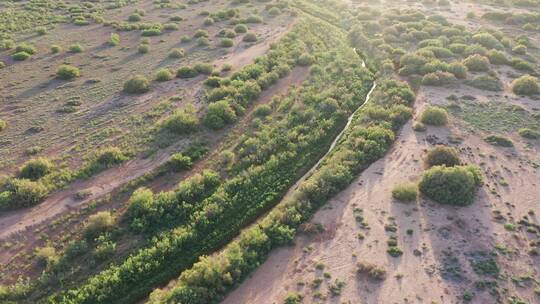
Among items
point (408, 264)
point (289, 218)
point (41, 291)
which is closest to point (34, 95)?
point (41, 291)

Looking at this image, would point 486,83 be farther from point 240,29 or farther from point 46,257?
point 46,257

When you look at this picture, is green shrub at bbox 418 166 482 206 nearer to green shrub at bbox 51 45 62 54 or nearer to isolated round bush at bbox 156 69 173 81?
isolated round bush at bbox 156 69 173 81

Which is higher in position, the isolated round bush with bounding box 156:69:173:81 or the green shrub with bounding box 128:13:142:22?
→ the green shrub with bounding box 128:13:142:22

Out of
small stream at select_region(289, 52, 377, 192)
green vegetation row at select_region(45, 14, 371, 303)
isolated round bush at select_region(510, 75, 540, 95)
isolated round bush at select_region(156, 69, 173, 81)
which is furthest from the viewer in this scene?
isolated round bush at select_region(156, 69, 173, 81)

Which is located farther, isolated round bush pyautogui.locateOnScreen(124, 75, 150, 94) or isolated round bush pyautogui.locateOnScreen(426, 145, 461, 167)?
isolated round bush pyautogui.locateOnScreen(124, 75, 150, 94)

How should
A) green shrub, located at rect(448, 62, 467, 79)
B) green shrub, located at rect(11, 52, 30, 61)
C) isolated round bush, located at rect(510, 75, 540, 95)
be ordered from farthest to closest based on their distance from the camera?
green shrub, located at rect(11, 52, 30, 61), green shrub, located at rect(448, 62, 467, 79), isolated round bush, located at rect(510, 75, 540, 95)

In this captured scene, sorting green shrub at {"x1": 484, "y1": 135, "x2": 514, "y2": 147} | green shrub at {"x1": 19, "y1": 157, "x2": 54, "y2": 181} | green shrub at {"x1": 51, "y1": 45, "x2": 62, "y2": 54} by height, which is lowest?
green shrub at {"x1": 484, "y1": 135, "x2": 514, "y2": 147}

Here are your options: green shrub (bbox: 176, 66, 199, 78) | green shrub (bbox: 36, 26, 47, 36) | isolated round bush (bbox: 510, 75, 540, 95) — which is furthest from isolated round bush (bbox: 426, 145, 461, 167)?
green shrub (bbox: 36, 26, 47, 36)
